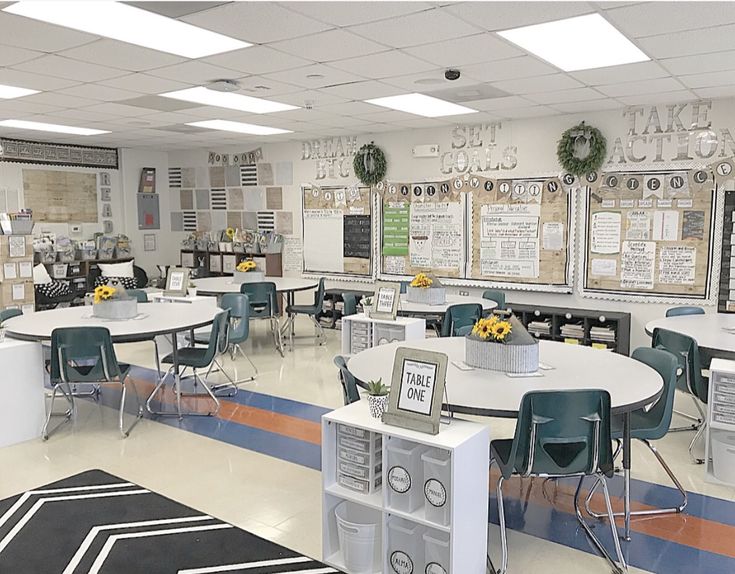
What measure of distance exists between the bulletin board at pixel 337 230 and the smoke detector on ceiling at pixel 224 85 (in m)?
3.60

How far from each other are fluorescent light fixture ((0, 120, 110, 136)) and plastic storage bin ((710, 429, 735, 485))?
789 cm

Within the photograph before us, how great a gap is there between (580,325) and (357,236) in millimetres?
3422

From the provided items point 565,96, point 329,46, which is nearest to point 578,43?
point 329,46

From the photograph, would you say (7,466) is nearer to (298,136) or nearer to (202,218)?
(298,136)

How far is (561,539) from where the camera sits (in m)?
3.32

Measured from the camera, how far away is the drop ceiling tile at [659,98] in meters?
6.12

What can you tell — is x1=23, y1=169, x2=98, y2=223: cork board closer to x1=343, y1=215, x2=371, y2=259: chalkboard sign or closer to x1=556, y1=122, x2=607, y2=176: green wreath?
x1=343, y1=215, x2=371, y2=259: chalkboard sign

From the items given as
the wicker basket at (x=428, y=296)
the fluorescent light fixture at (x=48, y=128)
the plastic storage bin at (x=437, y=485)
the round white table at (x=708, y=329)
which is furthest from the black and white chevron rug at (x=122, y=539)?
the fluorescent light fixture at (x=48, y=128)

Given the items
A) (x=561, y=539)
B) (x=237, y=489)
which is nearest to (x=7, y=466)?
(x=237, y=489)

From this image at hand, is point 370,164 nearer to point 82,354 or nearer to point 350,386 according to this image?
point 82,354

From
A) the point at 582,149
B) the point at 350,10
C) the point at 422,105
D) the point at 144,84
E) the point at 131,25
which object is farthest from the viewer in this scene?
the point at 582,149

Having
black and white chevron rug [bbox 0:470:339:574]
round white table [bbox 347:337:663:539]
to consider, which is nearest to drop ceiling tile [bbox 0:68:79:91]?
black and white chevron rug [bbox 0:470:339:574]

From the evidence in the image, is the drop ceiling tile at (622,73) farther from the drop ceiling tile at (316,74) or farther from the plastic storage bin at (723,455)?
the plastic storage bin at (723,455)

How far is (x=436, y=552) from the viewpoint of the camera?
2.71 metres
